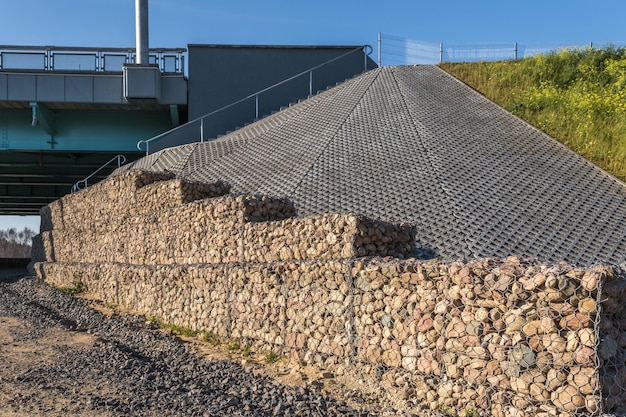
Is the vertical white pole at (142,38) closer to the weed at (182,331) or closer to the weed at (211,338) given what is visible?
the weed at (182,331)

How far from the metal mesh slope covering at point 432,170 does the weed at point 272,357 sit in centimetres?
339

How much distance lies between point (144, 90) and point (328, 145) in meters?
9.87

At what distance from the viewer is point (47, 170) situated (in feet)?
105

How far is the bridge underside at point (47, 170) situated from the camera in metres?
28.0

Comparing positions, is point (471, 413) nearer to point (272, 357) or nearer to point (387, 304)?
point (387, 304)

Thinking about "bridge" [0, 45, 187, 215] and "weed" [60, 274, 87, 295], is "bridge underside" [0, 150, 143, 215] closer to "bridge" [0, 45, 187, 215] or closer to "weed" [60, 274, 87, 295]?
"bridge" [0, 45, 187, 215]

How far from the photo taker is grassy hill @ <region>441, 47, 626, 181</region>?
55.3 ft

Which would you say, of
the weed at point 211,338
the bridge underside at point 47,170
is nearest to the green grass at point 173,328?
the weed at point 211,338

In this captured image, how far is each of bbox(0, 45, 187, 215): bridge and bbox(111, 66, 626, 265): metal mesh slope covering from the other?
4.15m

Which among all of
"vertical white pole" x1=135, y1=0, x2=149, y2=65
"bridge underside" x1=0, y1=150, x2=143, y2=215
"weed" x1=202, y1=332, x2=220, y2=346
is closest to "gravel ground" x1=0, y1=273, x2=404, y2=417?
"weed" x1=202, y1=332, x2=220, y2=346

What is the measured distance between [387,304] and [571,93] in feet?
52.2

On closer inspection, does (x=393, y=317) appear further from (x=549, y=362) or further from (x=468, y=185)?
(x=468, y=185)

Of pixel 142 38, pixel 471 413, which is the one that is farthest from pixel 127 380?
pixel 142 38

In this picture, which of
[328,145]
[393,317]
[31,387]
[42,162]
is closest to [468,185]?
[328,145]
